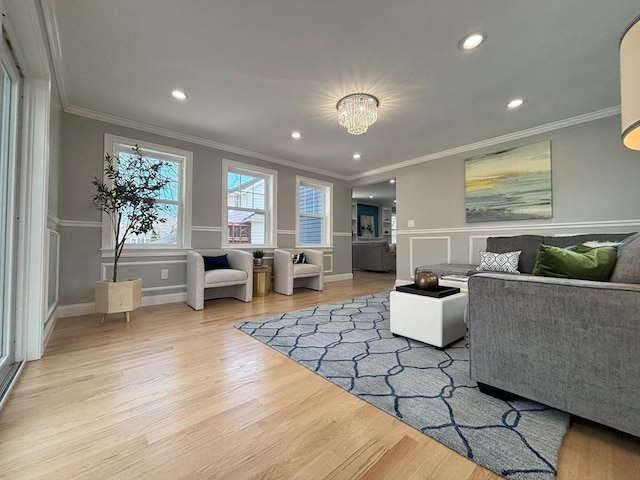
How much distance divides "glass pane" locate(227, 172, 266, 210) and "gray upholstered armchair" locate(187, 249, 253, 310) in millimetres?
910

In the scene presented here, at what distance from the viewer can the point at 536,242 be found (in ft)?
10.2

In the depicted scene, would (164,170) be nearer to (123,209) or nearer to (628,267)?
(123,209)

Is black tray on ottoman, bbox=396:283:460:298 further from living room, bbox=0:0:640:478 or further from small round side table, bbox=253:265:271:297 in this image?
small round side table, bbox=253:265:271:297

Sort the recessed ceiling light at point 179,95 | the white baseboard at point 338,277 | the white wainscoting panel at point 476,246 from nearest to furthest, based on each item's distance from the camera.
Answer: the recessed ceiling light at point 179,95 < the white wainscoting panel at point 476,246 < the white baseboard at point 338,277

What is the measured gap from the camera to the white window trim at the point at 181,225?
3066 mm

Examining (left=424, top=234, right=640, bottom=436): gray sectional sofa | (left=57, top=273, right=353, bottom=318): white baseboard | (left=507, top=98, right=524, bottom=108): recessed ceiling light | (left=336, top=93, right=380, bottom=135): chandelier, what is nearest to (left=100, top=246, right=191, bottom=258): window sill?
(left=57, top=273, right=353, bottom=318): white baseboard

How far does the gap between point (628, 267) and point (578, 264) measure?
0.17 metres

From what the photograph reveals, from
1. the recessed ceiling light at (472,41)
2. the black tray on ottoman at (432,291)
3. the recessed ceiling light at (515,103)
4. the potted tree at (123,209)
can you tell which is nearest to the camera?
the recessed ceiling light at (472,41)

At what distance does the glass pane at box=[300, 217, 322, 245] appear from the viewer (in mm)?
5156

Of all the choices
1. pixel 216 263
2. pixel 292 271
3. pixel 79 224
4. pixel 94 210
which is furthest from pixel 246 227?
pixel 79 224

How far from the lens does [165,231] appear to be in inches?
138

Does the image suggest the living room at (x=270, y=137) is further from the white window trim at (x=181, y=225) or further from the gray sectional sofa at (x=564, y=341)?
the gray sectional sofa at (x=564, y=341)

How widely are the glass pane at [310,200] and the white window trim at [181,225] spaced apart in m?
2.03

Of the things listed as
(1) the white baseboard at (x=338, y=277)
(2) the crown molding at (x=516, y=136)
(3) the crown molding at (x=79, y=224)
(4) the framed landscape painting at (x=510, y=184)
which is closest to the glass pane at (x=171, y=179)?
(3) the crown molding at (x=79, y=224)
